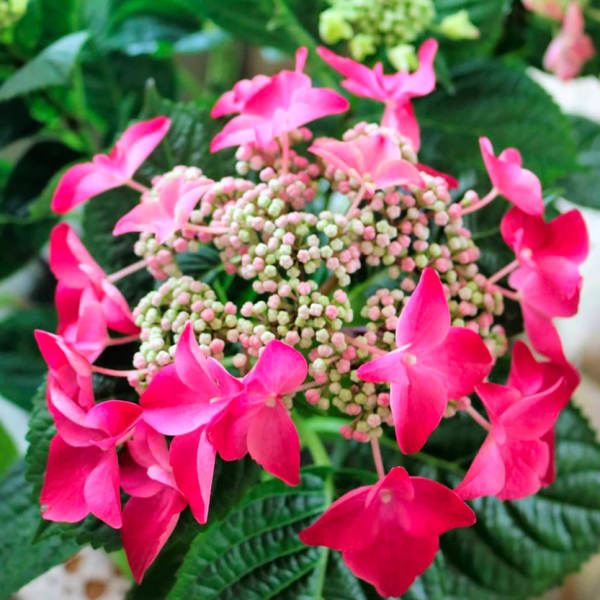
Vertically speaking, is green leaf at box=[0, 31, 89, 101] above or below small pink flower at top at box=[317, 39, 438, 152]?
below

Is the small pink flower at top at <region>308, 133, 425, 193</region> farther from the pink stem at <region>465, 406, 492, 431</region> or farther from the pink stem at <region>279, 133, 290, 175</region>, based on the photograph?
the pink stem at <region>465, 406, 492, 431</region>

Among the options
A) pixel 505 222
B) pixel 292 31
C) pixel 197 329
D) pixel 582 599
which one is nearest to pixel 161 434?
pixel 197 329

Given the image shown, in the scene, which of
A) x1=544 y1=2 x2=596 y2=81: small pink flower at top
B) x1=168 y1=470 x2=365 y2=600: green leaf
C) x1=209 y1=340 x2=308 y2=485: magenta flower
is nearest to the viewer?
x1=209 y1=340 x2=308 y2=485: magenta flower

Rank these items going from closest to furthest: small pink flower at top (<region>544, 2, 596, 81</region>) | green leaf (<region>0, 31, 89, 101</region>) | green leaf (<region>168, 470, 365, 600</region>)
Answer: green leaf (<region>168, 470, 365, 600</region>), green leaf (<region>0, 31, 89, 101</region>), small pink flower at top (<region>544, 2, 596, 81</region>)

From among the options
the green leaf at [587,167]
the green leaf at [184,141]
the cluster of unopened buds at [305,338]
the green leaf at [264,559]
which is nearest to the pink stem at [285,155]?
the cluster of unopened buds at [305,338]

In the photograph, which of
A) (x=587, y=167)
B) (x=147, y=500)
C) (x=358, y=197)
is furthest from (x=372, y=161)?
(x=587, y=167)

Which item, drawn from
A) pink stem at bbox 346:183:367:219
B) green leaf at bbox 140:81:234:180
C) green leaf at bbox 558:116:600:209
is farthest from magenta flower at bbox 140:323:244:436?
green leaf at bbox 558:116:600:209

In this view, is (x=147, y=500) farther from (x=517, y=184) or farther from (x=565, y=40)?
(x=565, y=40)
